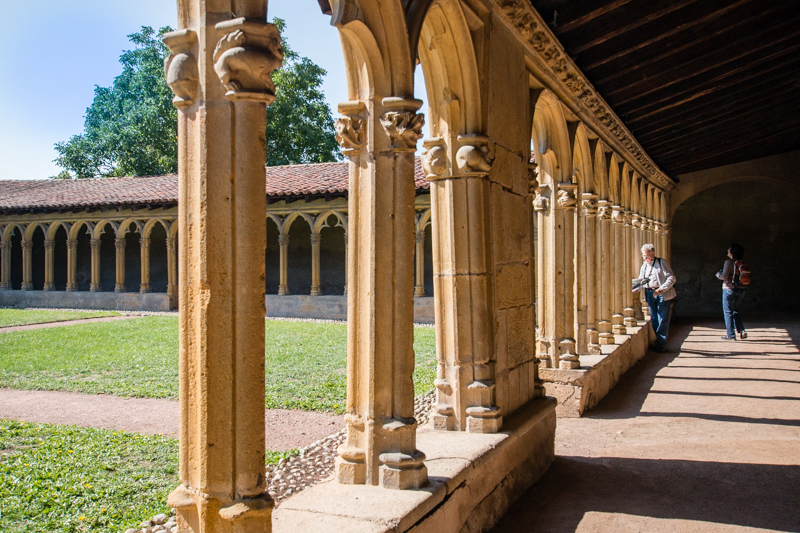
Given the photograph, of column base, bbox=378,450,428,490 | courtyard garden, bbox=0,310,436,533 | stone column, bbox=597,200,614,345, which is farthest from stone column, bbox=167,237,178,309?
column base, bbox=378,450,428,490

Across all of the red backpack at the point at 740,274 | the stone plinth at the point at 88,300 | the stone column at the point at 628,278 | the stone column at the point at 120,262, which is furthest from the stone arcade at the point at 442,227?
the stone column at the point at 120,262

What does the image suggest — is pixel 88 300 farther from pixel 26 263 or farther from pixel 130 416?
pixel 130 416

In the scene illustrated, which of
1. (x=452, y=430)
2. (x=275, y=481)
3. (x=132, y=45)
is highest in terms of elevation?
(x=132, y=45)

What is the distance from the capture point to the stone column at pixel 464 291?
11.1 feet

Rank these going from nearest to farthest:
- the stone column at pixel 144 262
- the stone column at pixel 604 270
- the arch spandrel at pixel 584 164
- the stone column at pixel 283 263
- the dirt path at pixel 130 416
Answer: the dirt path at pixel 130 416, the arch spandrel at pixel 584 164, the stone column at pixel 604 270, the stone column at pixel 283 263, the stone column at pixel 144 262

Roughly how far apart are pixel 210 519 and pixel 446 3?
254cm

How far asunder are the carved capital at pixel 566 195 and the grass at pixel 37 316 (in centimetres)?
1210

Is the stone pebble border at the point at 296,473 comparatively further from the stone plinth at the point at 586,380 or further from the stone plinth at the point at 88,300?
the stone plinth at the point at 88,300

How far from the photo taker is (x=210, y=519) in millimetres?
1778

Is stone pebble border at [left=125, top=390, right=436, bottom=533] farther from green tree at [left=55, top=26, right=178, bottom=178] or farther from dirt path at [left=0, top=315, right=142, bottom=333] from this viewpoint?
green tree at [left=55, top=26, right=178, bottom=178]

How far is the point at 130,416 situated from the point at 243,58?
4738 mm

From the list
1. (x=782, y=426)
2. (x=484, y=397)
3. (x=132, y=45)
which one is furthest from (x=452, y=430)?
(x=132, y=45)

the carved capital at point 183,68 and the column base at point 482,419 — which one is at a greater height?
the carved capital at point 183,68

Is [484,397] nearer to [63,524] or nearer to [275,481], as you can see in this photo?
[275,481]
